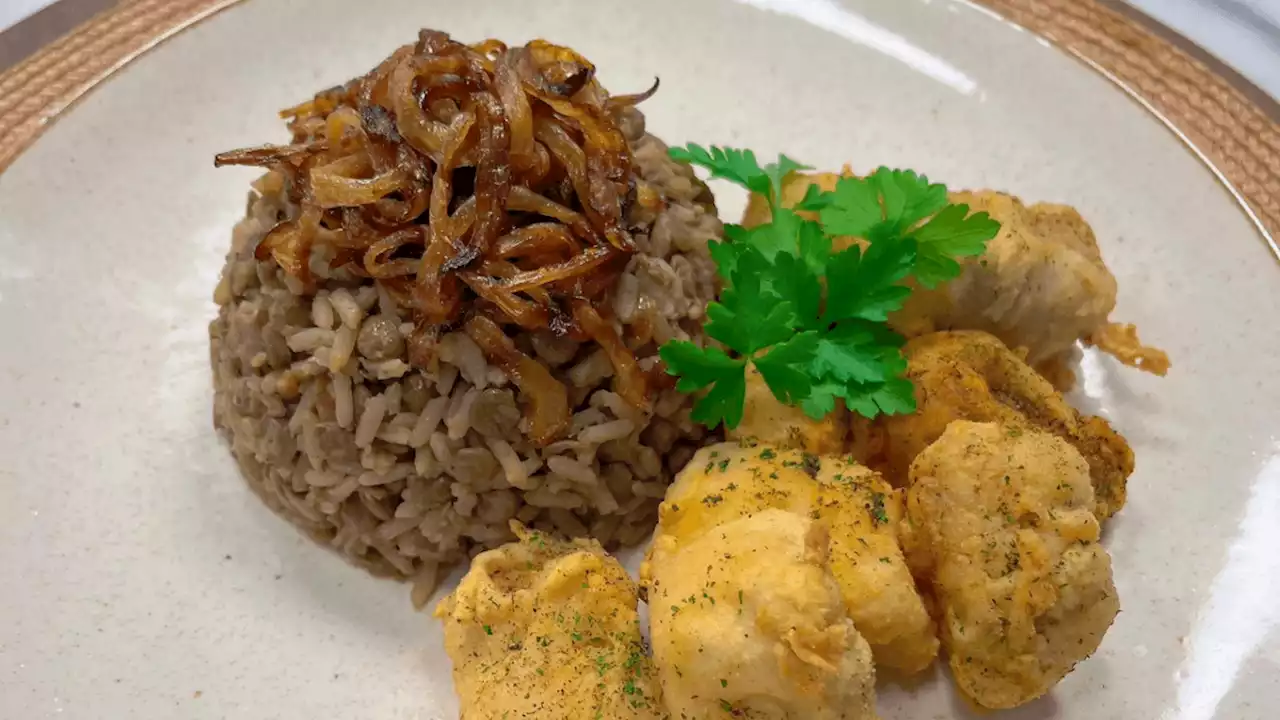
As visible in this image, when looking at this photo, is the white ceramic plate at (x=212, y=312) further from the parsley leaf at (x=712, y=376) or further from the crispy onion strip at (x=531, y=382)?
the parsley leaf at (x=712, y=376)

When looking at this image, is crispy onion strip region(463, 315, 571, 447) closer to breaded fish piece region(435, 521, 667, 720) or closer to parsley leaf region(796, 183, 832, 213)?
breaded fish piece region(435, 521, 667, 720)

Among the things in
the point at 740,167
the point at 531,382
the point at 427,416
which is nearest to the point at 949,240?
the point at 740,167

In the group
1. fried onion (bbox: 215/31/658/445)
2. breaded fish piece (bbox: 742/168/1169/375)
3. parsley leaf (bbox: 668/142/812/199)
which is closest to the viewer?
fried onion (bbox: 215/31/658/445)

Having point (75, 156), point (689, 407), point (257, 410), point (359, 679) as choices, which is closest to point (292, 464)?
point (257, 410)

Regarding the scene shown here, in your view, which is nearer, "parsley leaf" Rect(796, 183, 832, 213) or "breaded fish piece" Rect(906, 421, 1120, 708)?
"breaded fish piece" Rect(906, 421, 1120, 708)

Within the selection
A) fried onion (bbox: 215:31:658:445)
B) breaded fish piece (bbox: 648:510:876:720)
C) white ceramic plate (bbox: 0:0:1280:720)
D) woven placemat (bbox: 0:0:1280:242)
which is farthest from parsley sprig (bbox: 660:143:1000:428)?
woven placemat (bbox: 0:0:1280:242)

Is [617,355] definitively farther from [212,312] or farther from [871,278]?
[212,312]

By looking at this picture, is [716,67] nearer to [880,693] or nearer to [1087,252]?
[1087,252]
